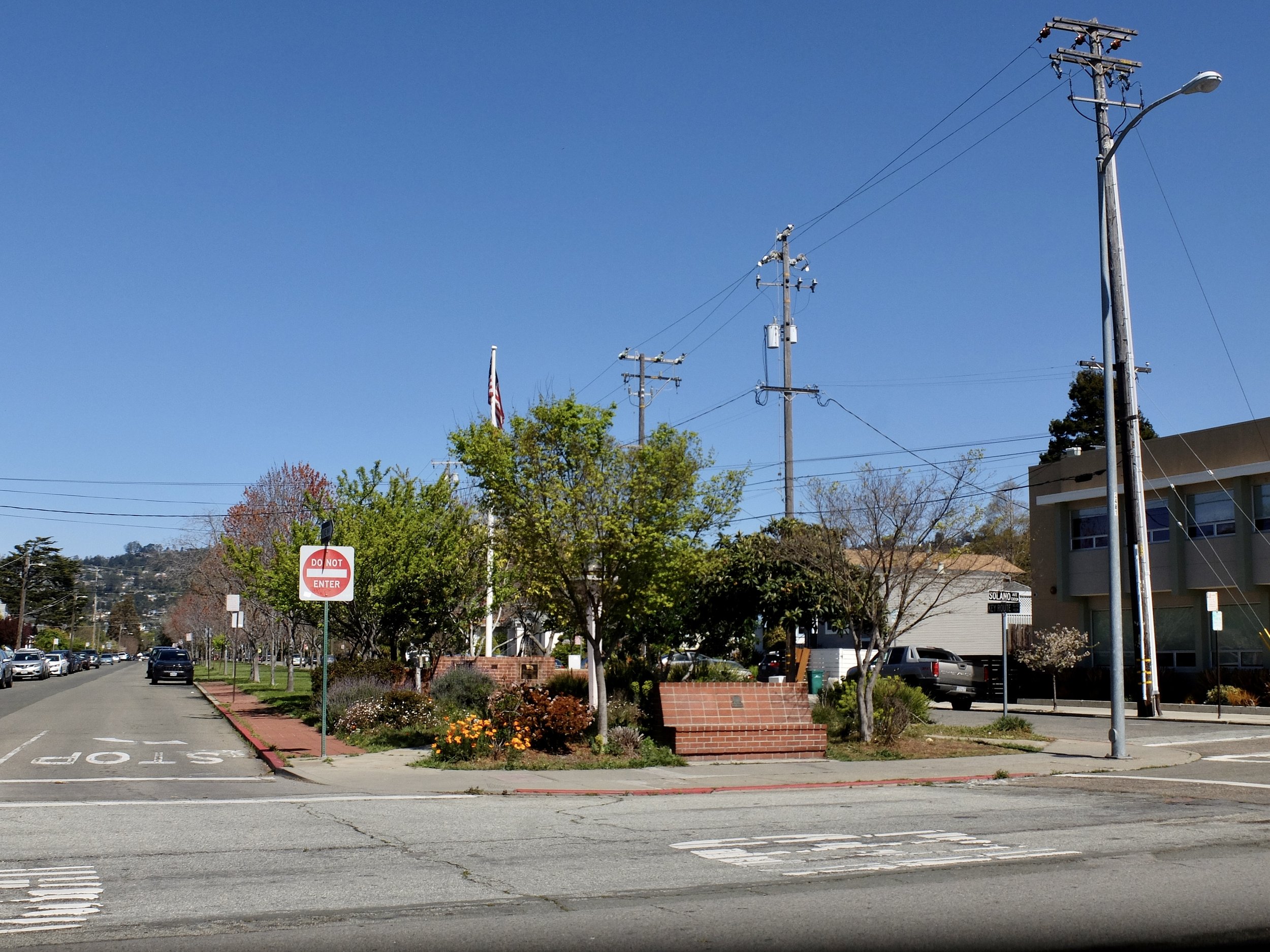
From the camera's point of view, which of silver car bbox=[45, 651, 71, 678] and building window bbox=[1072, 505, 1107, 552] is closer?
building window bbox=[1072, 505, 1107, 552]

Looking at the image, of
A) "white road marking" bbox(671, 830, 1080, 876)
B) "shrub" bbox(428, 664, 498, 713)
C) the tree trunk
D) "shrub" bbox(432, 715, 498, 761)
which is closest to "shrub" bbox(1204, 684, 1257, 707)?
"shrub" bbox(428, 664, 498, 713)

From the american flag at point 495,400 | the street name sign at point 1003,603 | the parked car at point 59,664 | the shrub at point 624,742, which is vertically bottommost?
the parked car at point 59,664

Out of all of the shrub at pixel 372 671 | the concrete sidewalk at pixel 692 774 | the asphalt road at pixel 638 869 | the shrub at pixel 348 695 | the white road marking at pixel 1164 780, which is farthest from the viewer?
the shrub at pixel 372 671

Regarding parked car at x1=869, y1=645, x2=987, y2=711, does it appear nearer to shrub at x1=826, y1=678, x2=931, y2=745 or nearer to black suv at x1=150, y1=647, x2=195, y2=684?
shrub at x1=826, y1=678, x2=931, y2=745

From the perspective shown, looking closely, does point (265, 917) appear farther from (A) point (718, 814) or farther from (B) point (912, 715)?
(B) point (912, 715)

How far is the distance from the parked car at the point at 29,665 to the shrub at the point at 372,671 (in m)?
41.1

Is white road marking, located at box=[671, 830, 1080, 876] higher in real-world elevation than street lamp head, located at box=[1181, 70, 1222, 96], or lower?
lower

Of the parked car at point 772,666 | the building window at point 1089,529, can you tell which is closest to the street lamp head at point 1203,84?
the parked car at point 772,666

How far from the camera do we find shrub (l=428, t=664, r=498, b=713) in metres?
21.1

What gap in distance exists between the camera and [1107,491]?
61.0 feet

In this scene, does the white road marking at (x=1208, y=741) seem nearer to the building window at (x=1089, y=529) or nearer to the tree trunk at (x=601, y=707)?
the tree trunk at (x=601, y=707)

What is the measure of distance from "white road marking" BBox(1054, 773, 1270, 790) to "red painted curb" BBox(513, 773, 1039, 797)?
0.72m

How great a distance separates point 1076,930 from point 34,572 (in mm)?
142849

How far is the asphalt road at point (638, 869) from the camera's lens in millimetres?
6691
